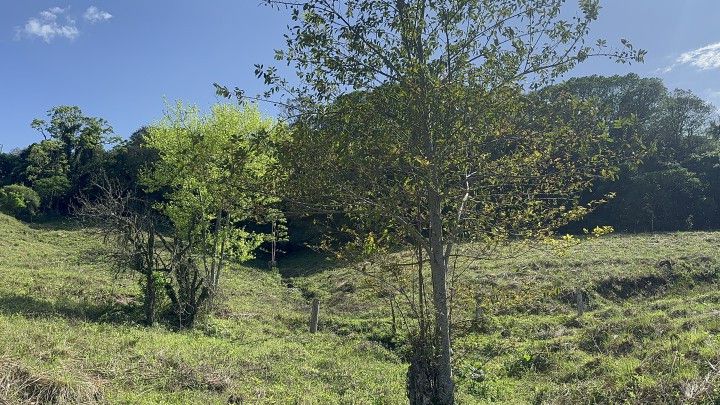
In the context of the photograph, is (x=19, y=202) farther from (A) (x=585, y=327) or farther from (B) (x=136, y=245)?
(A) (x=585, y=327)

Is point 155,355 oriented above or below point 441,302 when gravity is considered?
below

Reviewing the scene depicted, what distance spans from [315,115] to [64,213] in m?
51.6

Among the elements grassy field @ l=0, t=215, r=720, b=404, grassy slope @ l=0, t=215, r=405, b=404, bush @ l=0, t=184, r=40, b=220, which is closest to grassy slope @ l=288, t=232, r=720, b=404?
grassy field @ l=0, t=215, r=720, b=404

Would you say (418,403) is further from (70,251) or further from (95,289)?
(70,251)

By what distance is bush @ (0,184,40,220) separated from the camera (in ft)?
135

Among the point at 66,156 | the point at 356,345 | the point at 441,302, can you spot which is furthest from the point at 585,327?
the point at 66,156

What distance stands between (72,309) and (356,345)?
26.1 ft

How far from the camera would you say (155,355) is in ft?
29.4

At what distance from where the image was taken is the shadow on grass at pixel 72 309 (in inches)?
472

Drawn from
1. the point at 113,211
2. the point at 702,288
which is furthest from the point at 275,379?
the point at 702,288

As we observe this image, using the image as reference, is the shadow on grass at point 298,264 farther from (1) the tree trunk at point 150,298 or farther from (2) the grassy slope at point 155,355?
(1) the tree trunk at point 150,298

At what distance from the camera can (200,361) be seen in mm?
9234

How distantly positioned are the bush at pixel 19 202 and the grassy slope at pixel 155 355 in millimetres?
27678

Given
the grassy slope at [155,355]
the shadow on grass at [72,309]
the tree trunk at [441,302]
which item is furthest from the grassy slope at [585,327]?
the shadow on grass at [72,309]
